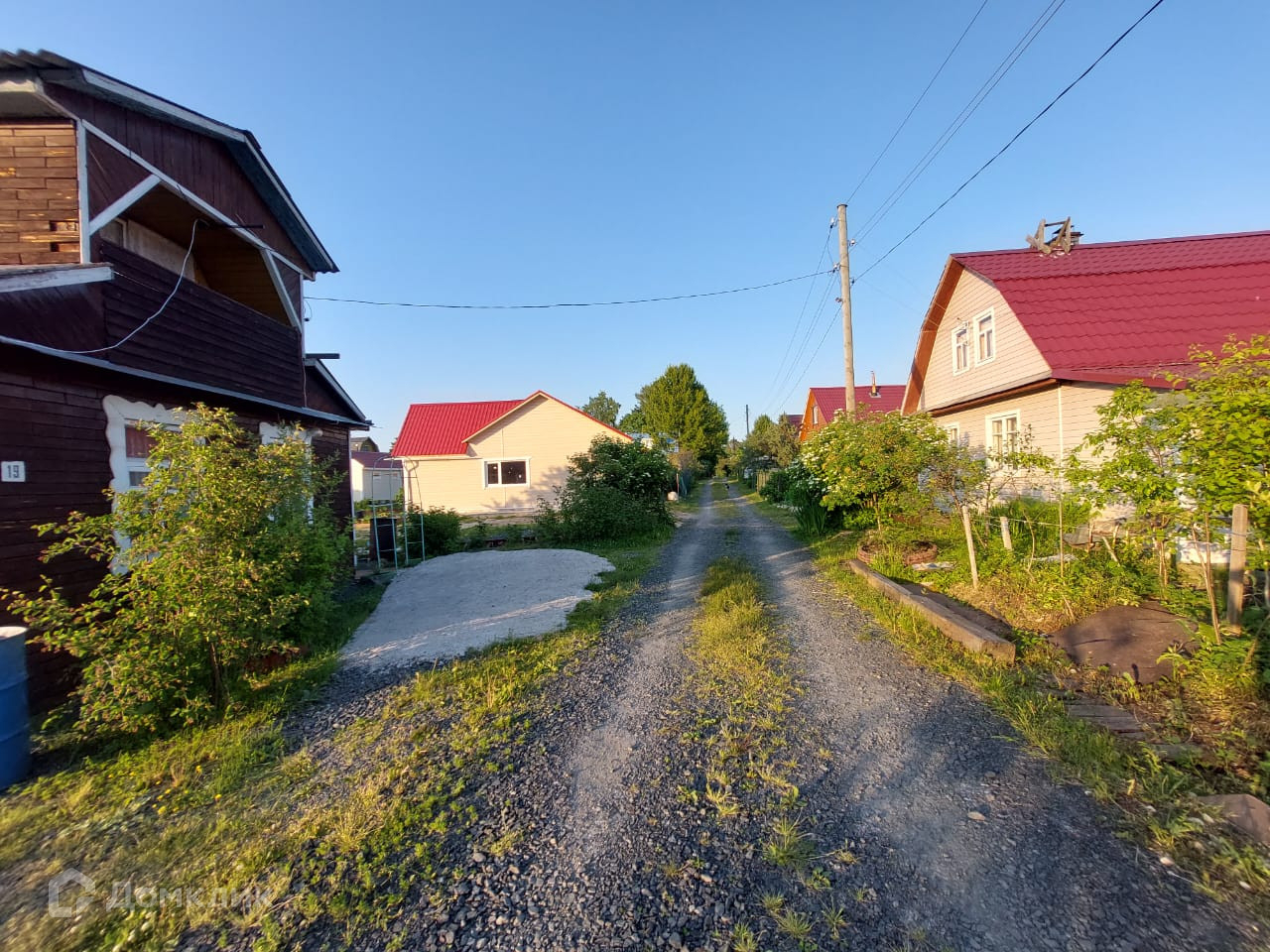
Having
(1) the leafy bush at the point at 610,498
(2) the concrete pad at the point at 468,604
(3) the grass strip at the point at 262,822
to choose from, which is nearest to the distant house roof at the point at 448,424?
(1) the leafy bush at the point at 610,498

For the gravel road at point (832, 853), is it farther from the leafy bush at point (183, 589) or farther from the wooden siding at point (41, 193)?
the wooden siding at point (41, 193)

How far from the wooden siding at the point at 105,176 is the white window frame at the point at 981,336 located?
15228 mm

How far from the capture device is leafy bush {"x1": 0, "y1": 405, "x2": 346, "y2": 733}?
147 inches

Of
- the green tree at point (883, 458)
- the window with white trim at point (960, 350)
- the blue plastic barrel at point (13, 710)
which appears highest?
the window with white trim at point (960, 350)

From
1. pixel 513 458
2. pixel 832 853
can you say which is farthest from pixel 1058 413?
pixel 513 458

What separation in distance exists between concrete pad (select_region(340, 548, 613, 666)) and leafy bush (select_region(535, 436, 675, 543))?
2.63m

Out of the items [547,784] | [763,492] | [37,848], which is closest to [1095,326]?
[547,784]

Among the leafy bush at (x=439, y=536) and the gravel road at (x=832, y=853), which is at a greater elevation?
the leafy bush at (x=439, y=536)

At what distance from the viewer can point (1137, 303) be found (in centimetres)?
1059

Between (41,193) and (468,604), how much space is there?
20.8 feet

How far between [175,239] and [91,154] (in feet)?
8.81

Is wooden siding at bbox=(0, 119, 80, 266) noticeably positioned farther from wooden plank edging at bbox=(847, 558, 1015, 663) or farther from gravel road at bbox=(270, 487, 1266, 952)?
wooden plank edging at bbox=(847, 558, 1015, 663)

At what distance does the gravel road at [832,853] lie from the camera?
7.42ft

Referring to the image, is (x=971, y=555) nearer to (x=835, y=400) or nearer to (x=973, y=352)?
(x=973, y=352)
